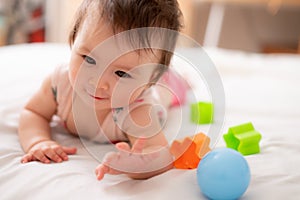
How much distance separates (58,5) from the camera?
254 cm

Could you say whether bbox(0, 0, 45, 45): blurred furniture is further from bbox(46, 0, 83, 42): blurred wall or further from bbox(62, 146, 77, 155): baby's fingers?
bbox(62, 146, 77, 155): baby's fingers

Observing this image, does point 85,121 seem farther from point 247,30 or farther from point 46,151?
point 247,30

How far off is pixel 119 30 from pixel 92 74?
85 millimetres

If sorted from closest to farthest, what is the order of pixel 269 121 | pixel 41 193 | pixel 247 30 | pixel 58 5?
pixel 41 193
pixel 269 121
pixel 58 5
pixel 247 30

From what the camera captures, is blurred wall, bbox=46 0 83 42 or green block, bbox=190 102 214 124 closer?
green block, bbox=190 102 214 124

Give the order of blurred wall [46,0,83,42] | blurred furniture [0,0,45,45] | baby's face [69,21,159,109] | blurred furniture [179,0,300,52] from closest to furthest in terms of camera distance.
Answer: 1. baby's face [69,21,159,109]
2. blurred furniture [0,0,45,45]
3. blurred wall [46,0,83,42]
4. blurred furniture [179,0,300,52]

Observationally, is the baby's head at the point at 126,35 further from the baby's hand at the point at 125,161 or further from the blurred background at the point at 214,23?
the blurred background at the point at 214,23

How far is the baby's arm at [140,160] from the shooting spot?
61 centimetres

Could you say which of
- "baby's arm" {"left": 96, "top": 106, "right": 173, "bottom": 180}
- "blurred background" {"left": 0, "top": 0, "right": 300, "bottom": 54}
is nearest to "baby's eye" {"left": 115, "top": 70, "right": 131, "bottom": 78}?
"baby's arm" {"left": 96, "top": 106, "right": 173, "bottom": 180}

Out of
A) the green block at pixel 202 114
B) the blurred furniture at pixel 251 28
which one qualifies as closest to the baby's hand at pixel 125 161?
the green block at pixel 202 114

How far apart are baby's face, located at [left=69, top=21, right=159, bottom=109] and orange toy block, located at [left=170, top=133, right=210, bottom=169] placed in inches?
4.8

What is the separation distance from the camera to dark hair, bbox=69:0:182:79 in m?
0.63

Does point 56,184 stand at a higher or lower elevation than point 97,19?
lower

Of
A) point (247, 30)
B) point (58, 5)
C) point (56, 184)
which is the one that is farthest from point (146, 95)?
point (247, 30)
